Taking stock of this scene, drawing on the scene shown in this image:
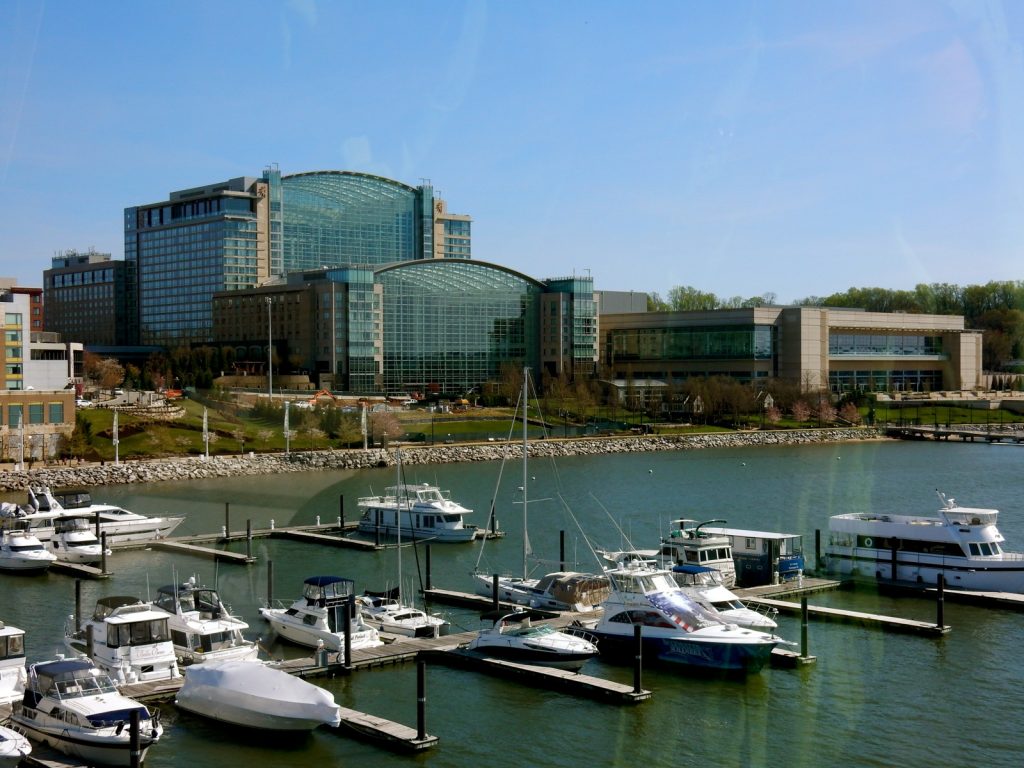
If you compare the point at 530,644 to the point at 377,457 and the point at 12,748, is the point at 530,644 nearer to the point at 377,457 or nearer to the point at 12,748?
the point at 12,748

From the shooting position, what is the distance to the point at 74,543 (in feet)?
109

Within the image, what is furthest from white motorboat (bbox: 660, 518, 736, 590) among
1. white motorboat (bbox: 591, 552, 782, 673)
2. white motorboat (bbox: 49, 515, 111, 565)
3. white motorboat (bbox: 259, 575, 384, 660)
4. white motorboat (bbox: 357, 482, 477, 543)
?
white motorboat (bbox: 49, 515, 111, 565)

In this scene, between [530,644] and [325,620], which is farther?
[325,620]

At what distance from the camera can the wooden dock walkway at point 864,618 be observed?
23.8 meters

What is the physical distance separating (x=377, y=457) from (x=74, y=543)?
2808 cm

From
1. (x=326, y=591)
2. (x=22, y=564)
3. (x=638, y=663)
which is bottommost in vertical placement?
(x=22, y=564)

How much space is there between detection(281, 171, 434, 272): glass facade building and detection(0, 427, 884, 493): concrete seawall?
152 feet

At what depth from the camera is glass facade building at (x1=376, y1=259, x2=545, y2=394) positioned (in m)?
92.4

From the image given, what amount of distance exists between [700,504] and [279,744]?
94.7 ft

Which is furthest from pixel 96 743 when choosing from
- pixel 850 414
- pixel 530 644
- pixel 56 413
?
pixel 850 414

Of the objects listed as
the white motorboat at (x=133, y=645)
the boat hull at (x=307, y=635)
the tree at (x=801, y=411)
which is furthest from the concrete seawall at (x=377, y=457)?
the white motorboat at (x=133, y=645)

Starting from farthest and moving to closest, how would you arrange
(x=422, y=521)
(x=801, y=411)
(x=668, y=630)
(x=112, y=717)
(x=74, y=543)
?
(x=801, y=411) → (x=422, y=521) → (x=74, y=543) → (x=668, y=630) → (x=112, y=717)

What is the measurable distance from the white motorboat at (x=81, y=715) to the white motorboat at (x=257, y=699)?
914 millimetres

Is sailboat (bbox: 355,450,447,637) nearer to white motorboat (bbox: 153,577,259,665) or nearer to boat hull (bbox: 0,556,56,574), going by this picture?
white motorboat (bbox: 153,577,259,665)
